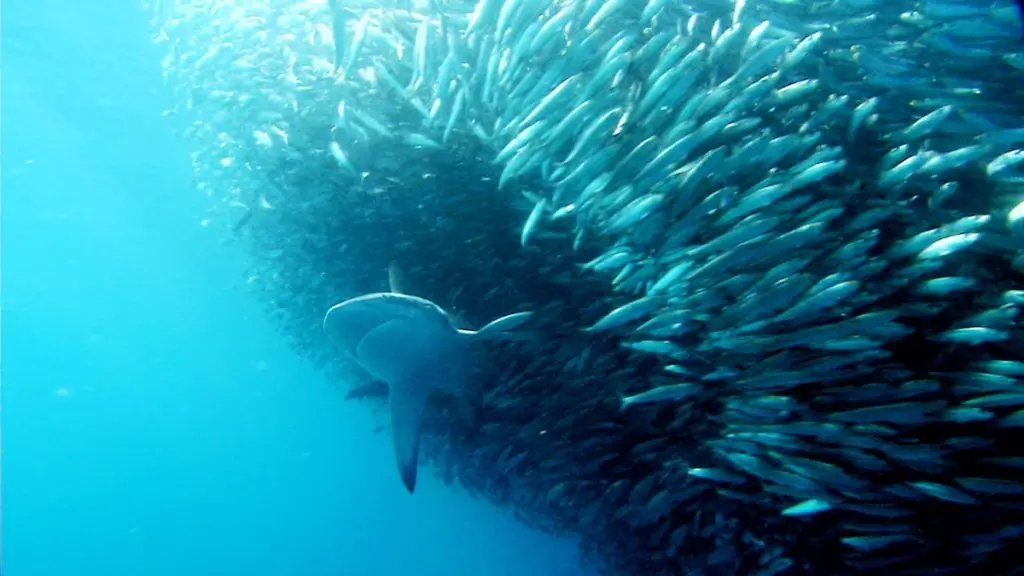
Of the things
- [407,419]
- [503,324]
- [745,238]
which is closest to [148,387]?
[407,419]

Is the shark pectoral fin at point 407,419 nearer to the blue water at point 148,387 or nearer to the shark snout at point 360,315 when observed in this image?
the shark snout at point 360,315

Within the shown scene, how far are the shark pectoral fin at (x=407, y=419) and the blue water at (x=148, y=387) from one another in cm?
1165

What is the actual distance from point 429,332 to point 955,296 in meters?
4.74

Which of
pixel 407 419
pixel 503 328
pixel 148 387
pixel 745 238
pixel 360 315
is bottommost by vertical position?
pixel 148 387

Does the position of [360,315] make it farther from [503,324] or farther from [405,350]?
[503,324]

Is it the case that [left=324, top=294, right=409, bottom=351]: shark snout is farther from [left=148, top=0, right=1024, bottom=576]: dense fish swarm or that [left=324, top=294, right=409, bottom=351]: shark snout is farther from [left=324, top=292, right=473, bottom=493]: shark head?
[left=148, top=0, right=1024, bottom=576]: dense fish swarm

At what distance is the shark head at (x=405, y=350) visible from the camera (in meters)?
6.52

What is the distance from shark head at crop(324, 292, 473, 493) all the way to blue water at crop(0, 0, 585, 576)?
11.7m

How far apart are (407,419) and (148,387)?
49.2m

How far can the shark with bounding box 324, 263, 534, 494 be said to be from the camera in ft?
21.2

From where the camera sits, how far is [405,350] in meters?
6.97

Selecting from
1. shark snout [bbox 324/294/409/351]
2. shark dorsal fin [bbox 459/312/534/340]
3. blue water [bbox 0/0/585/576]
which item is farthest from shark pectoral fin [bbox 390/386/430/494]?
blue water [bbox 0/0/585/576]

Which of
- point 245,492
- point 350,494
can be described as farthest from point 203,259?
point 245,492

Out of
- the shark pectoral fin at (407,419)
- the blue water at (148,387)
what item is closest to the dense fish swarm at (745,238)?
the shark pectoral fin at (407,419)
